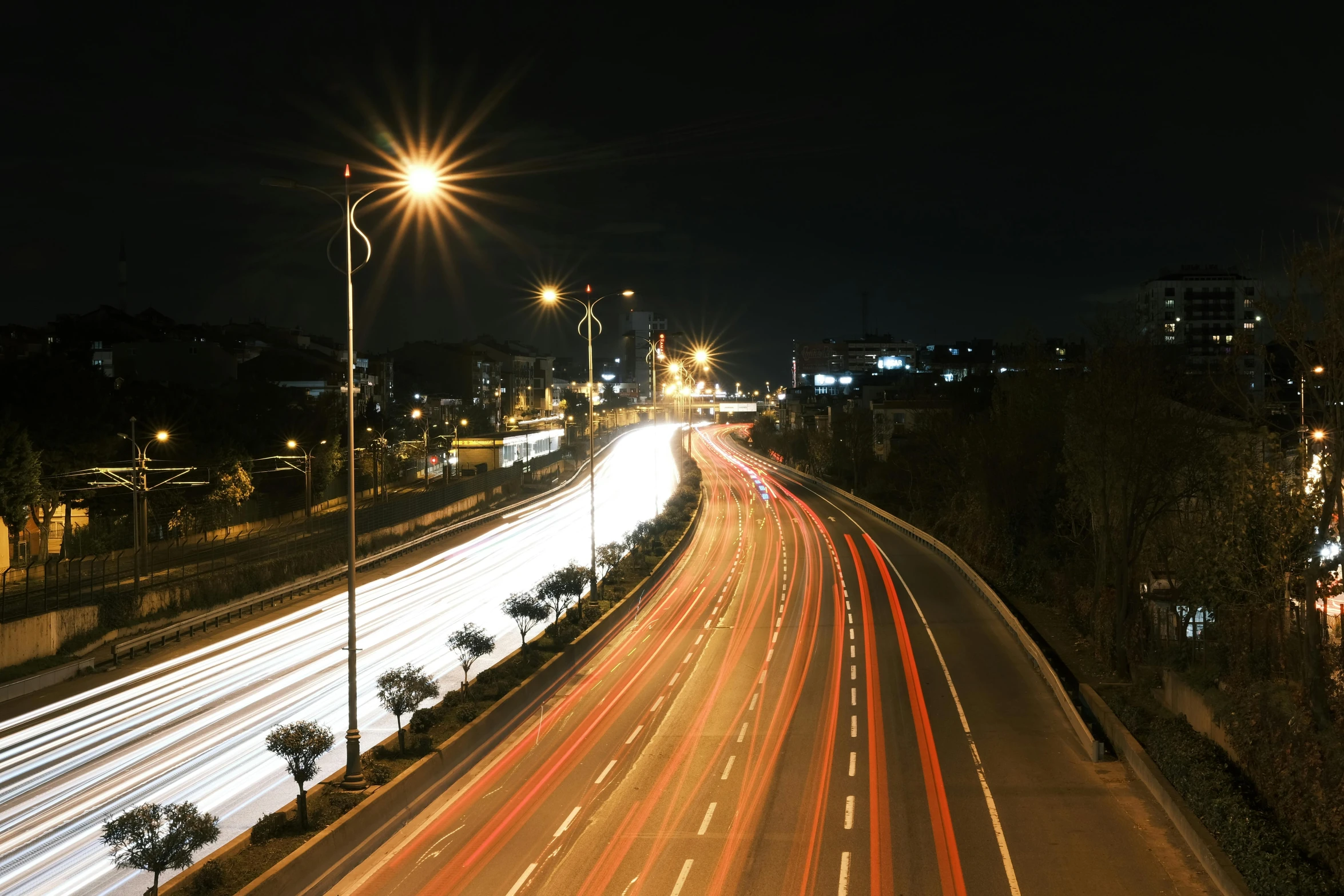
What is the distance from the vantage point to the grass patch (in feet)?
31.5

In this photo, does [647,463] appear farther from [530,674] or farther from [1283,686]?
[1283,686]

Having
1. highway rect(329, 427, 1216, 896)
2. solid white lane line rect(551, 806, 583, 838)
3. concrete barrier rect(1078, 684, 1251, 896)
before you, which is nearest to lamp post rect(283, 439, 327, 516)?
highway rect(329, 427, 1216, 896)

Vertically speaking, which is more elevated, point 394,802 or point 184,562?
point 184,562

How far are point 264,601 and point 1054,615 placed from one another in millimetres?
21903

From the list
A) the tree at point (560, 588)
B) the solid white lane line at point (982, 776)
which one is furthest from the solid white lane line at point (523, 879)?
the tree at point (560, 588)

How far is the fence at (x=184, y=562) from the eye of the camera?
74.6 ft

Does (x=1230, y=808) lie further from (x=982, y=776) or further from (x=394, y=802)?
(x=394, y=802)

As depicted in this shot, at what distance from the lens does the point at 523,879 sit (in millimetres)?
10531

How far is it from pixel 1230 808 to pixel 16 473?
1286 inches

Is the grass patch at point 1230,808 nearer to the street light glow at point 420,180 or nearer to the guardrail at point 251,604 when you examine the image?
the street light glow at point 420,180

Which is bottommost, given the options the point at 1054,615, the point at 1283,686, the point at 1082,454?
the point at 1054,615

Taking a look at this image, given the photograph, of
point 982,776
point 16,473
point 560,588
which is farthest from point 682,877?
point 16,473

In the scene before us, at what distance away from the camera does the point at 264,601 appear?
90.6 feet

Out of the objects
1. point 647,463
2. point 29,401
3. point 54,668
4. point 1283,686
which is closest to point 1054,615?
point 1283,686
